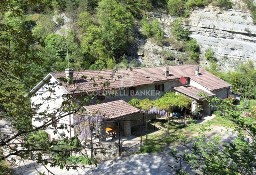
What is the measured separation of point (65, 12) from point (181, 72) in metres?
21.6

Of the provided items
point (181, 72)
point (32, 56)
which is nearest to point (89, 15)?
point (181, 72)

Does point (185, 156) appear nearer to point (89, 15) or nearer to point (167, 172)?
point (167, 172)

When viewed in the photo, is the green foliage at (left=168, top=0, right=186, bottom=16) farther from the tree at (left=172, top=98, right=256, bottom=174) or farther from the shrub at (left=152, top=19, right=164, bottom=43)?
the tree at (left=172, top=98, right=256, bottom=174)

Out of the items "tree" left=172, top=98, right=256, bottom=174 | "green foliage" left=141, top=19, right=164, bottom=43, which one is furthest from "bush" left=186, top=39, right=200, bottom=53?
"tree" left=172, top=98, right=256, bottom=174

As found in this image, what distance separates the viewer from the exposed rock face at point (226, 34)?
126 feet

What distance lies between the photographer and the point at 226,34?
132ft

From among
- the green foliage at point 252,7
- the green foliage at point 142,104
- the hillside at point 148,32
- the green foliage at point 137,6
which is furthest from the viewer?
the green foliage at point 137,6

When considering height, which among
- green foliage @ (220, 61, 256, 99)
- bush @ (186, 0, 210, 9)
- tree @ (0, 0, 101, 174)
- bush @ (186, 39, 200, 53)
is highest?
bush @ (186, 0, 210, 9)

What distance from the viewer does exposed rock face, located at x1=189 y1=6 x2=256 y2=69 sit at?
38.4m

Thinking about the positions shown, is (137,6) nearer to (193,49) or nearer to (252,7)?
(193,49)

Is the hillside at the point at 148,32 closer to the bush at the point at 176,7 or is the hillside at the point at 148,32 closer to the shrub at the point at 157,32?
the shrub at the point at 157,32

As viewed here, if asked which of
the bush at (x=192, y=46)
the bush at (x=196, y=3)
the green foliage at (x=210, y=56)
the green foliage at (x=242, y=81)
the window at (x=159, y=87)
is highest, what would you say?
the bush at (x=196, y=3)

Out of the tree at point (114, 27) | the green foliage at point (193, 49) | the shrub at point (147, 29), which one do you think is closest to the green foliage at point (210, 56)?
the green foliage at point (193, 49)

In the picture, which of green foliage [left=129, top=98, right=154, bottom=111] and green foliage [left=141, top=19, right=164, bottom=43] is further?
green foliage [left=141, top=19, right=164, bottom=43]
